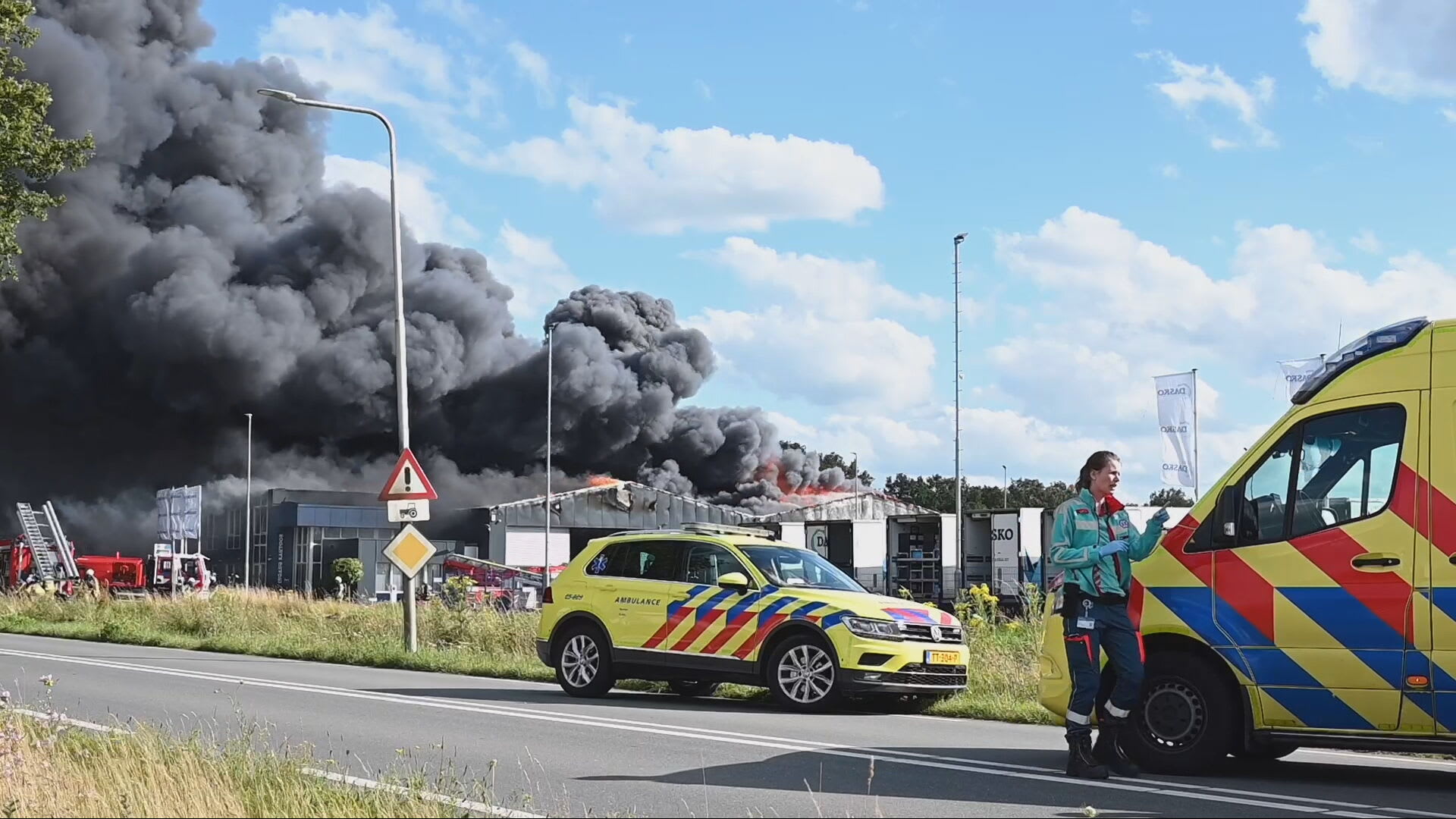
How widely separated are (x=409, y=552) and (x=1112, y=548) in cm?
1223

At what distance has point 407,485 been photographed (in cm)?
1831

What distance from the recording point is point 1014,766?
8492mm

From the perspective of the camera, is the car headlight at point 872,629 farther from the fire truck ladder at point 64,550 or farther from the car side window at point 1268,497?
the fire truck ladder at point 64,550

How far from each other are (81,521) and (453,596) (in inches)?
2085

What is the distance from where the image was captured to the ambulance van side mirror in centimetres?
790

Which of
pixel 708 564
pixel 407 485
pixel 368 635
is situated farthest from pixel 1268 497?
pixel 368 635

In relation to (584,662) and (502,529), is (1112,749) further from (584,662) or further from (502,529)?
(502,529)

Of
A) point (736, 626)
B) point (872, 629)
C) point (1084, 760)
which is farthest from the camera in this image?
point (736, 626)

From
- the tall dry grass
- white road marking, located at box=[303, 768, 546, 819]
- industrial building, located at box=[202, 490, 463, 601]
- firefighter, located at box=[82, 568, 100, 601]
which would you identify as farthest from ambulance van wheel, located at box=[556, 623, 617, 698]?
industrial building, located at box=[202, 490, 463, 601]

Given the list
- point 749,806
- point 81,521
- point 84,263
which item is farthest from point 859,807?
point 81,521

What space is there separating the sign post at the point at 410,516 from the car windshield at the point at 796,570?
6351 millimetres

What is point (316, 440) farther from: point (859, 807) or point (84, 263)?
point (859, 807)

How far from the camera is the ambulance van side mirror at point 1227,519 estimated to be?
7.90 metres

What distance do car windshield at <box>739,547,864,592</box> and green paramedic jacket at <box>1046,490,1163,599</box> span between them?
17.0 feet
